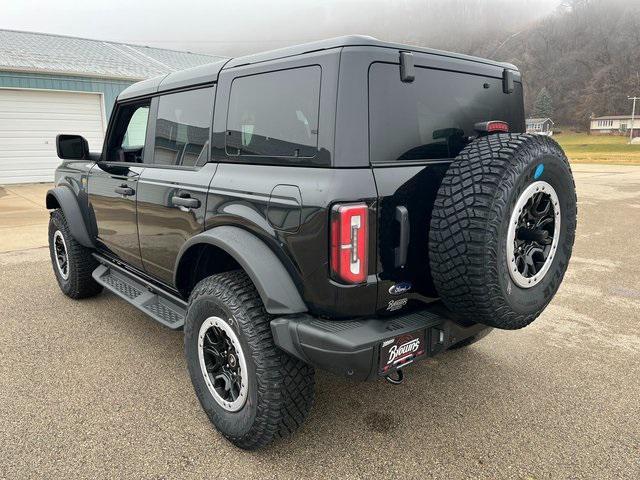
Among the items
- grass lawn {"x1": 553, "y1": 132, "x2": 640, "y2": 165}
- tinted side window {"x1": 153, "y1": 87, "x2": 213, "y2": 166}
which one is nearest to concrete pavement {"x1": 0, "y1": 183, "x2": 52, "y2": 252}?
tinted side window {"x1": 153, "y1": 87, "x2": 213, "y2": 166}

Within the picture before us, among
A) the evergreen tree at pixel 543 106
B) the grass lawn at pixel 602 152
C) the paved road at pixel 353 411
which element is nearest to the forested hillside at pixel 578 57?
the evergreen tree at pixel 543 106

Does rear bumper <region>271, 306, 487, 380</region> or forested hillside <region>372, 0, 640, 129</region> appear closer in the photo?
rear bumper <region>271, 306, 487, 380</region>

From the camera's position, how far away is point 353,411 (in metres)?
2.81

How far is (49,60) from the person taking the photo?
1427 cm

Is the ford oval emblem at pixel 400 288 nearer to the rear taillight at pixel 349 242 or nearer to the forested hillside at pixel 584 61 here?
the rear taillight at pixel 349 242

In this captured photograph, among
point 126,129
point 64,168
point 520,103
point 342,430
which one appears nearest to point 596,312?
point 520,103

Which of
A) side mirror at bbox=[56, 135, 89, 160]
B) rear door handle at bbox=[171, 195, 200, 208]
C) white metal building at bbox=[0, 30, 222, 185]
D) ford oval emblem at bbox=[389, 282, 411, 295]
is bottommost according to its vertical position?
ford oval emblem at bbox=[389, 282, 411, 295]

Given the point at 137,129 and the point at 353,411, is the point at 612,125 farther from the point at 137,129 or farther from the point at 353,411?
the point at 353,411

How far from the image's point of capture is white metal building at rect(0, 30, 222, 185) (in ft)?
43.8

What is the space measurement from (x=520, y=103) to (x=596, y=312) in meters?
2.21

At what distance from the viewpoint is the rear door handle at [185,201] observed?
8.94 ft

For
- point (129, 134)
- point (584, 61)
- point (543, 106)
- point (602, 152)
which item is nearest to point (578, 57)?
point (584, 61)

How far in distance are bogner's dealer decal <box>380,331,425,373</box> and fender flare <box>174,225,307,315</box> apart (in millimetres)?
398

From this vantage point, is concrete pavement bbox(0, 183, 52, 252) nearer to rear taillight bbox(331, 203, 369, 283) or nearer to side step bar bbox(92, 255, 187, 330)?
side step bar bbox(92, 255, 187, 330)
